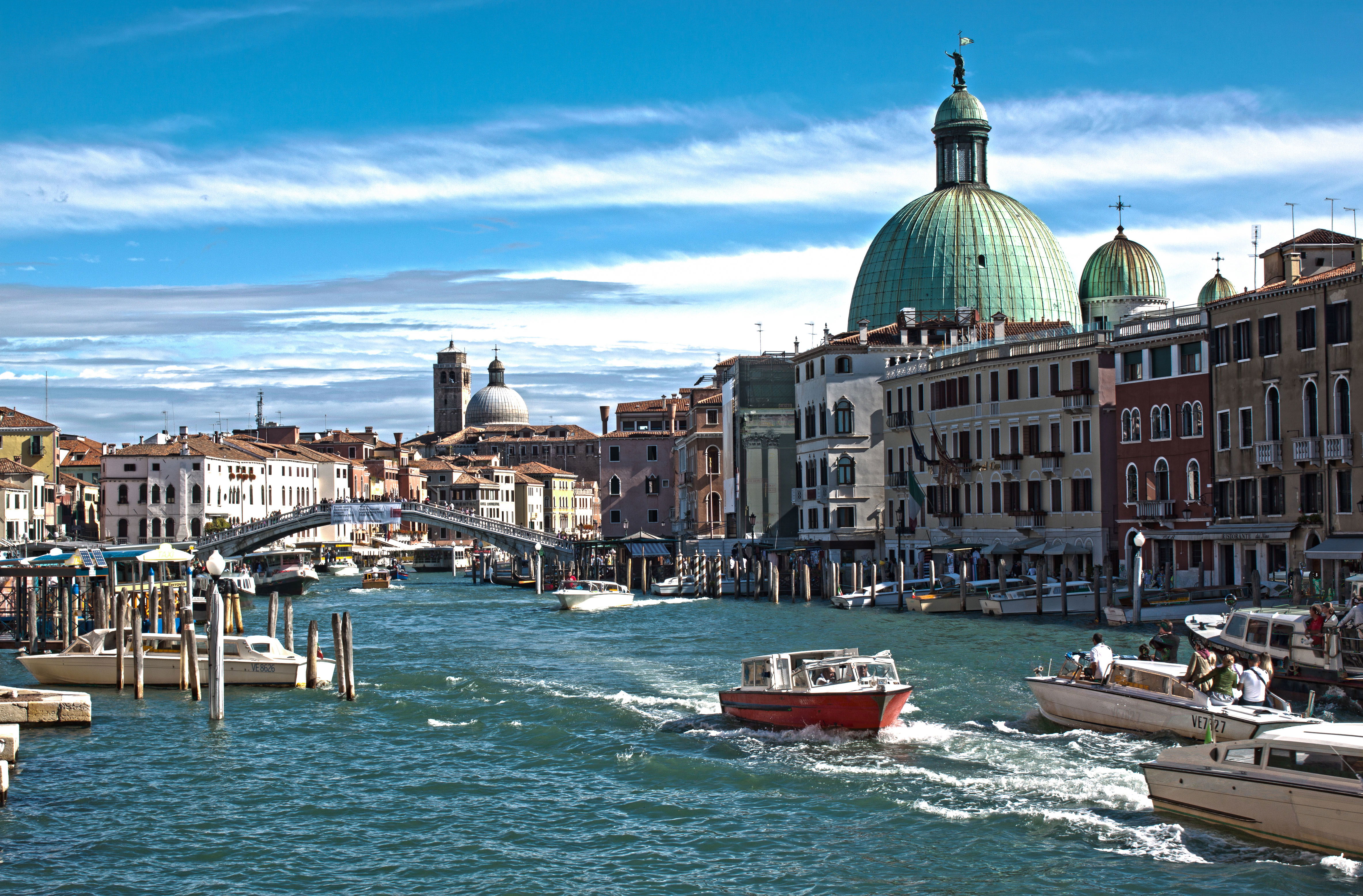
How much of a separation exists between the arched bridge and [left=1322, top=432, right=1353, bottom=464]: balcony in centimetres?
4204

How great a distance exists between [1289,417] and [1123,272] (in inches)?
1219

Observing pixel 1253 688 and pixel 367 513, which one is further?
pixel 367 513

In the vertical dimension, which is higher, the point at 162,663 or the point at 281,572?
the point at 281,572

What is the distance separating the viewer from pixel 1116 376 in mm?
41906

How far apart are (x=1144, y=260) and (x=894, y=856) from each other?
176 feet

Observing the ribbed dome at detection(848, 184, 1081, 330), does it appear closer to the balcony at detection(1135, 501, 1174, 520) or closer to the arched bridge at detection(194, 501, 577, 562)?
the arched bridge at detection(194, 501, 577, 562)

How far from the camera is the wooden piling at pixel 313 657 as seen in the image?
26359 mm

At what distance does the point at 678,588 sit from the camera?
55000mm

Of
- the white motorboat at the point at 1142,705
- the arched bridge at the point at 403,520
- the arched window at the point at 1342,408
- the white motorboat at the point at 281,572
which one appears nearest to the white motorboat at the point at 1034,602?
the arched window at the point at 1342,408

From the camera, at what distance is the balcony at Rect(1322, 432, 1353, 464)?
32688mm

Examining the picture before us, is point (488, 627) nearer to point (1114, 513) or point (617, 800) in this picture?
point (1114, 513)

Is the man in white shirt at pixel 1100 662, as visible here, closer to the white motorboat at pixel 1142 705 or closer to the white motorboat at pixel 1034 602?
the white motorboat at pixel 1142 705

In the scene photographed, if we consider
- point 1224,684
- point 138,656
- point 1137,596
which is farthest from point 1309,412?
point 138,656

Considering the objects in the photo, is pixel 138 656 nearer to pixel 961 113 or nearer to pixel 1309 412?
pixel 1309 412
